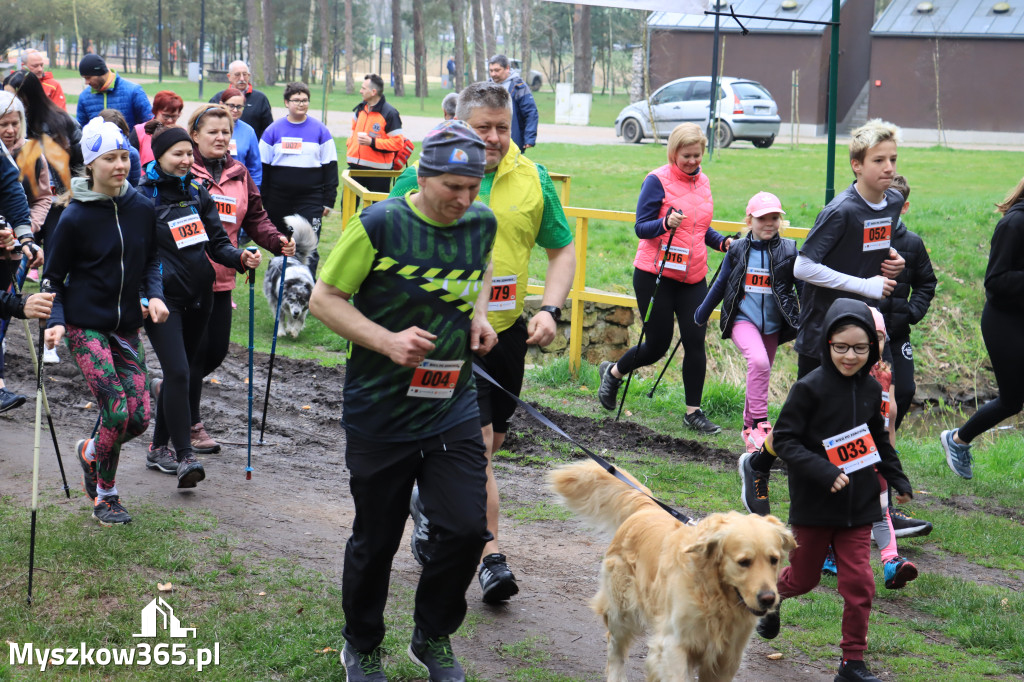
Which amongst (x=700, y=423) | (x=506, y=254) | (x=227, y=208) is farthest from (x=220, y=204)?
(x=700, y=423)

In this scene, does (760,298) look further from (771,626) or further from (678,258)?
(771,626)

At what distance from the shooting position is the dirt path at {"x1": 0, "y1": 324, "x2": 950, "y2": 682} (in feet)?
15.8

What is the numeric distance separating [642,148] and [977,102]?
14.3m

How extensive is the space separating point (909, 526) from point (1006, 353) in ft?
5.74

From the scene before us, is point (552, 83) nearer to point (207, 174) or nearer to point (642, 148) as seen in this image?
point (642, 148)

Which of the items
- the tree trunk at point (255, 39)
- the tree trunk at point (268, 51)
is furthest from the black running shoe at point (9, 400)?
the tree trunk at point (268, 51)

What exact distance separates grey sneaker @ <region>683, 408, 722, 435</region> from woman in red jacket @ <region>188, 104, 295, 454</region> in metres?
3.73

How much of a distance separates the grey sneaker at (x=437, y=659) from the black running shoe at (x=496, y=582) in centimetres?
78

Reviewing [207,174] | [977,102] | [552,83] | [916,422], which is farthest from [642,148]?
[552,83]

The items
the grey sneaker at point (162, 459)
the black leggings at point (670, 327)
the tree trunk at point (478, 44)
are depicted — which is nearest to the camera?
the grey sneaker at point (162, 459)

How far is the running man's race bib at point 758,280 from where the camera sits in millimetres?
7484

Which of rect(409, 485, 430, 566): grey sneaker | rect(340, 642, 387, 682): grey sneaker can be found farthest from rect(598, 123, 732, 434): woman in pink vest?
rect(340, 642, 387, 682): grey sneaker

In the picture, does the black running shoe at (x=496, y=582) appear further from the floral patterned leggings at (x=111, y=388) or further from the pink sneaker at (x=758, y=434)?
the pink sneaker at (x=758, y=434)

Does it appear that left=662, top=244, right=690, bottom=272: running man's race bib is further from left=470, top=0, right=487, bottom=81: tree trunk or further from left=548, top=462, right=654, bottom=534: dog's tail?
left=470, top=0, right=487, bottom=81: tree trunk
